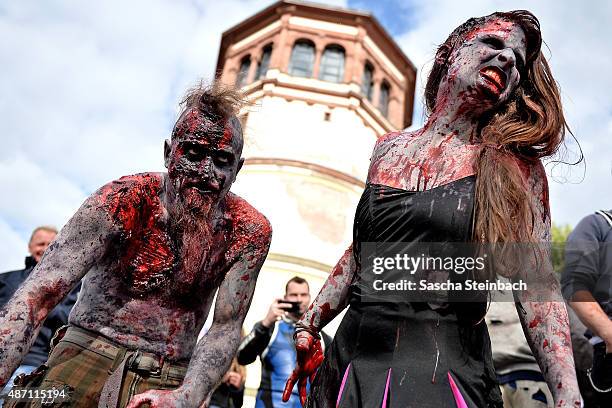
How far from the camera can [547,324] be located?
199 cm

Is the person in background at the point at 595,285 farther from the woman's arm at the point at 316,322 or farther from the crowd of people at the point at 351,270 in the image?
the woman's arm at the point at 316,322

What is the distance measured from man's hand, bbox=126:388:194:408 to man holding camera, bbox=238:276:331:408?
2533mm

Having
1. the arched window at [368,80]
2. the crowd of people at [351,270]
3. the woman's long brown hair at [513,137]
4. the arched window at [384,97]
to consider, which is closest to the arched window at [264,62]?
the arched window at [368,80]

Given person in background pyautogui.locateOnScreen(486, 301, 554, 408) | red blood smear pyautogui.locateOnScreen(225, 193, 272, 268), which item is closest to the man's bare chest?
red blood smear pyautogui.locateOnScreen(225, 193, 272, 268)

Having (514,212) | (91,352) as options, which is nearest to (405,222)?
(514,212)

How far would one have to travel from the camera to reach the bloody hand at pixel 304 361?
2.30 meters

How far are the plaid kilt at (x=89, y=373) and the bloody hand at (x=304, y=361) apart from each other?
0.59 meters

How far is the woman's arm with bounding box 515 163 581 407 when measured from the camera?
189 cm

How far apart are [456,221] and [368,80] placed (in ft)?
77.3

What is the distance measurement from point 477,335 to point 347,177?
1961cm

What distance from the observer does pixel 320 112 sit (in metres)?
23.1

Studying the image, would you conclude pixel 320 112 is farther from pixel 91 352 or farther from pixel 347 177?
pixel 91 352

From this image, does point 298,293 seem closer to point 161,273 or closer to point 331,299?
point 161,273

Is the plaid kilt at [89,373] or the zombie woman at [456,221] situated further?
the plaid kilt at [89,373]
